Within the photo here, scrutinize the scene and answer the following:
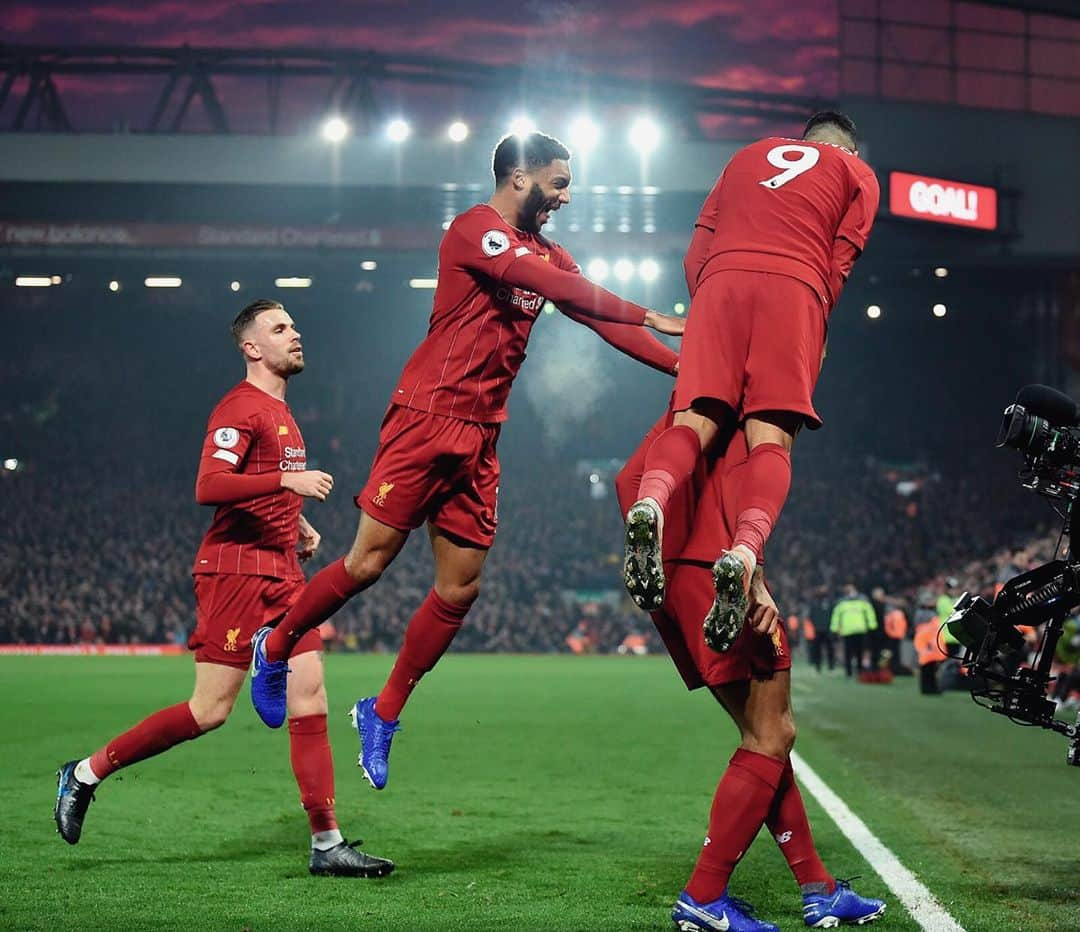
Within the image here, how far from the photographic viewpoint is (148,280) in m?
42.0

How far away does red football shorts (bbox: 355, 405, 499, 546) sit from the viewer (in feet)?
19.6

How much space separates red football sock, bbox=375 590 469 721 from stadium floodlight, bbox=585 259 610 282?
105 ft

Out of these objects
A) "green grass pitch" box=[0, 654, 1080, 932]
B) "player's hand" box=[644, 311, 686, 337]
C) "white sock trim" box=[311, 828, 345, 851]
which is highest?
Result: "player's hand" box=[644, 311, 686, 337]

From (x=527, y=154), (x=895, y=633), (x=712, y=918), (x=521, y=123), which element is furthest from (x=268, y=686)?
(x=521, y=123)

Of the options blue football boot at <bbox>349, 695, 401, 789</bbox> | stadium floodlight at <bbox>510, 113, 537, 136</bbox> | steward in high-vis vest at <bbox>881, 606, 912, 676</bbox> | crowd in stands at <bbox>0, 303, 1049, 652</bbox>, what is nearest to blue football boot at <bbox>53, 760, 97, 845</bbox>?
blue football boot at <bbox>349, 695, 401, 789</bbox>

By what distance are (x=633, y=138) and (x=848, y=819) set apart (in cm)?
3043

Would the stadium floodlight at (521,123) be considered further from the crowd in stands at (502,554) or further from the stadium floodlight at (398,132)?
the crowd in stands at (502,554)

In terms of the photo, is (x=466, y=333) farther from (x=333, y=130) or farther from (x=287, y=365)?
(x=333, y=130)

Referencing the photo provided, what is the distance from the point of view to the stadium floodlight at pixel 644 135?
36.8 meters

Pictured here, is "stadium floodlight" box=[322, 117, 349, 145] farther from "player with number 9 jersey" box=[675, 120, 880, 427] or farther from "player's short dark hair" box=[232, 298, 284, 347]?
"player with number 9 jersey" box=[675, 120, 880, 427]

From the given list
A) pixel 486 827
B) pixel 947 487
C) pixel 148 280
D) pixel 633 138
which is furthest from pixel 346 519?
pixel 486 827

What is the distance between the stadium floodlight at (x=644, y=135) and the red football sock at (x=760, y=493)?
32.8 m

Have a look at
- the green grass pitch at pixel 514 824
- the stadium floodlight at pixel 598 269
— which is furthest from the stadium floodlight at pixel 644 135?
the green grass pitch at pixel 514 824

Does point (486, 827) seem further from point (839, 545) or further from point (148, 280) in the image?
point (148, 280)
